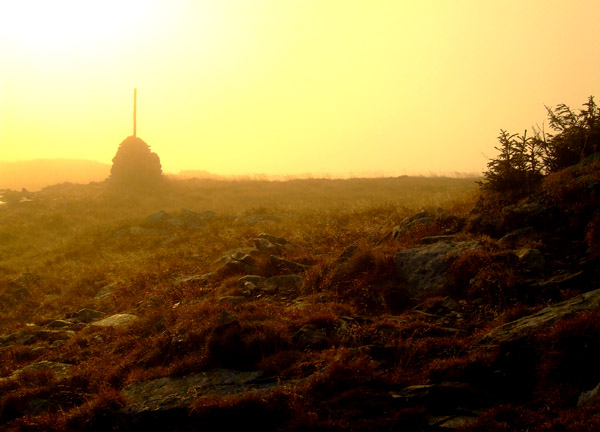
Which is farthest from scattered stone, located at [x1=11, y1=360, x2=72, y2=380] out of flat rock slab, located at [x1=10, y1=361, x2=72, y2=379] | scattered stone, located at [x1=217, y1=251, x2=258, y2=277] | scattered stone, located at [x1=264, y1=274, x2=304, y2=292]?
scattered stone, located at [x1=217, y1=251, x2=258, y2=277]

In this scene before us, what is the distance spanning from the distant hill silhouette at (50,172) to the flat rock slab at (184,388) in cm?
5631

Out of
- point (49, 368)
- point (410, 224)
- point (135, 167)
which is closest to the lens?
point (49, 368)

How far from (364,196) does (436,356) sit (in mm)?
29123

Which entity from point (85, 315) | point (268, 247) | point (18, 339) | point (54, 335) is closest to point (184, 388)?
point (54, 335)

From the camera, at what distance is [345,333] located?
8.70 meters

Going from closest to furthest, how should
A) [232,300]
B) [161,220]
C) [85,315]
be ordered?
1. [232,300]
2. [85,315]
3. [161,220]

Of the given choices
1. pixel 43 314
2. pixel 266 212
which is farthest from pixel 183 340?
pixel 266 212

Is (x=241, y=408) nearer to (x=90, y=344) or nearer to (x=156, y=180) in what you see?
(x=90, y=344)

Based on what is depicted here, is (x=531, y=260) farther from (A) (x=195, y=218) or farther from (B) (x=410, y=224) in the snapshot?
(A) (x=195, y=218)

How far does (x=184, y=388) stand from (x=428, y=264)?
Result: 5.69 m

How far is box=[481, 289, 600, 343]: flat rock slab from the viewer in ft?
24.2

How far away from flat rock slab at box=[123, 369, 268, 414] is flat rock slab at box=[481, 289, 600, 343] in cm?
353

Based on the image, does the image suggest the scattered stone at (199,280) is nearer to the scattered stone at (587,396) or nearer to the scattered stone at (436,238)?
the scattered stone at (436,238)

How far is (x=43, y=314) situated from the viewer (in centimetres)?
1488
